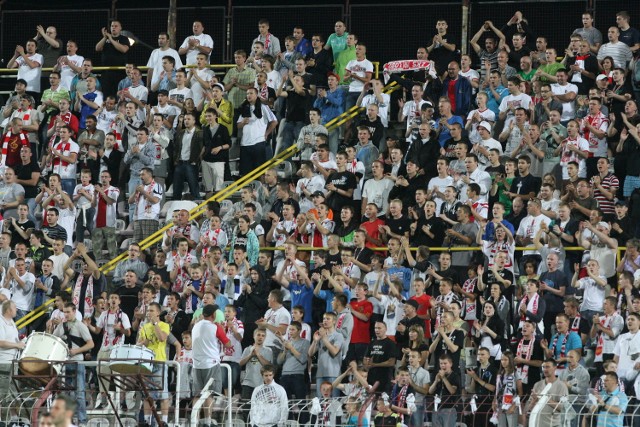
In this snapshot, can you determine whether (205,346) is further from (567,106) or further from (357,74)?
(567,106)

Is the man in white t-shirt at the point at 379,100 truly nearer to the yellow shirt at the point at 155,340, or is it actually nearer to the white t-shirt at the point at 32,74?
the yellow shirt at the point at 155,340

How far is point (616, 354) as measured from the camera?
68.1ft

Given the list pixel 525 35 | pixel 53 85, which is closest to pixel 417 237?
pixel 525 35

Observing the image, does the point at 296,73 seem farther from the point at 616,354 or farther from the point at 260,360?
the point at 616,354

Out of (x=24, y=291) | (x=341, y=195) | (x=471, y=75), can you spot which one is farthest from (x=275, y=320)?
(x=471, y=75)

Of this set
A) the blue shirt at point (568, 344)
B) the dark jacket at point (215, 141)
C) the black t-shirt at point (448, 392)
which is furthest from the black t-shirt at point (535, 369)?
the dark jacket at point (215, 141)

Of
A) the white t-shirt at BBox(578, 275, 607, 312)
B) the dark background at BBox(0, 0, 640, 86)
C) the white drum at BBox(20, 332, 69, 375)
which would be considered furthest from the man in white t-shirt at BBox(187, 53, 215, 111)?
the white drum at BBox(20, 332, 69, 375)

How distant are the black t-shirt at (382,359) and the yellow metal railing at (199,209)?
5143 millimetres

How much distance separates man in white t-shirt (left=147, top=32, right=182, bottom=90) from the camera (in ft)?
95.2

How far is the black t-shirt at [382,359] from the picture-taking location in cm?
2175

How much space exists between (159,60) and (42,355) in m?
11.9

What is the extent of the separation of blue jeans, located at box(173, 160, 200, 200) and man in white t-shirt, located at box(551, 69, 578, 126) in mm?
6223

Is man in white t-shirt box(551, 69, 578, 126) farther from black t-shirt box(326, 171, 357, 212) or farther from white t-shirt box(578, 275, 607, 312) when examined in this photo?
white t-shirt box(578, 275, 607, 312)

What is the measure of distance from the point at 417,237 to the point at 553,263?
96.1 inches
